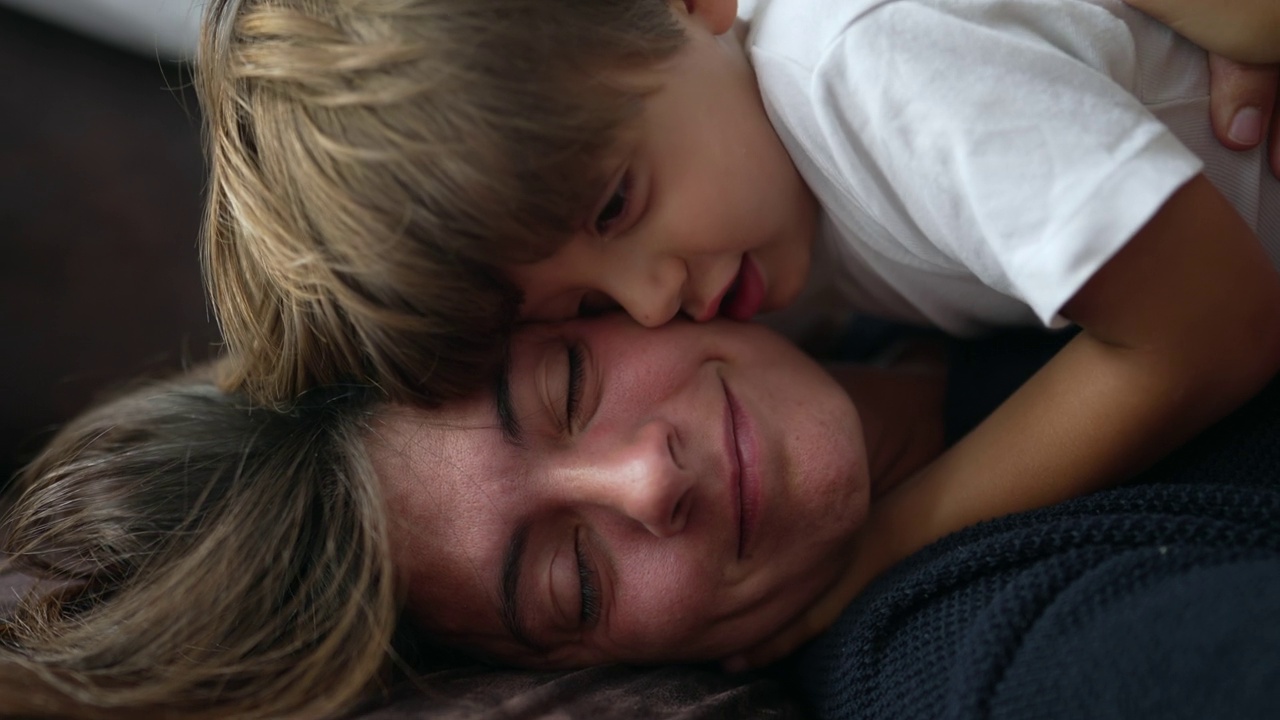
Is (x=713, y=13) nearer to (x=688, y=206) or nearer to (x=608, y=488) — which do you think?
(x=688, y=206)

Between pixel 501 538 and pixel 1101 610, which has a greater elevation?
pixel 1101 610

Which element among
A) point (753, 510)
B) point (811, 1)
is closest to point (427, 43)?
point (811, 1)

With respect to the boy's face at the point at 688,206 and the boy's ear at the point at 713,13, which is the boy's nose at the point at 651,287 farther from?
the boy's ear at the point at 713,13

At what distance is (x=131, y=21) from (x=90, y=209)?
0.34 metres

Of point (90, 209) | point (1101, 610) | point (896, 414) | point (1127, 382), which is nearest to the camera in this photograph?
point (1101, 610)

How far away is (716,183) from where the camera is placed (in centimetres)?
81

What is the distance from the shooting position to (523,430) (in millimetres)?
836

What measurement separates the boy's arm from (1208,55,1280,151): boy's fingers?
192 millimetres

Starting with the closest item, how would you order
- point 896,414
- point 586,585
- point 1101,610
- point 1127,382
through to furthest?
point 1101,610 → point 1127,382 → point 586,585 → point 896,414

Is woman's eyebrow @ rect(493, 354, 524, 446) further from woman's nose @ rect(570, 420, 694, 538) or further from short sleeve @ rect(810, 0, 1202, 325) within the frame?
short sleeve @ rect(810, 0, 1202, 325)

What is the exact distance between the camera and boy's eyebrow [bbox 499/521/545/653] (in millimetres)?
847

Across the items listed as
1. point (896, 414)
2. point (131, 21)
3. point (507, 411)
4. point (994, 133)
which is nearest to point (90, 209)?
point (131, 21)

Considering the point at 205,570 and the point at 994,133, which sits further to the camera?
the point at 205,570

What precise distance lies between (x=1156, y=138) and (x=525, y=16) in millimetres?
477
